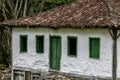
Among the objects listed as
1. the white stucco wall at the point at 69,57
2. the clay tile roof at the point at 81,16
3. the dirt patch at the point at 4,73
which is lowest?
the dirt patch at the point at 4,73

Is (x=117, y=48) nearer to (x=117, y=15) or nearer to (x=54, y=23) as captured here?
(x=117, y=15)

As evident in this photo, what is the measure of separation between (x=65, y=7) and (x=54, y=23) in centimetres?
268

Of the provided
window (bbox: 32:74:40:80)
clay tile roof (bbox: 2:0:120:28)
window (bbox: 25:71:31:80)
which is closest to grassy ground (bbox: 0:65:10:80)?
window (bbox: 25:71:31:80)

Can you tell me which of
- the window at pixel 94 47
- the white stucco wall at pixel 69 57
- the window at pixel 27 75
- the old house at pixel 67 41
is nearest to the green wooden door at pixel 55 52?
the old house at pixel 67 41

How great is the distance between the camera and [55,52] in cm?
2716

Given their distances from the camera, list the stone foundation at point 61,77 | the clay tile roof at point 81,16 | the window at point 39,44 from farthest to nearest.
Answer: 1. the window at point 39,44
2. the stone foundation at point 61,77
3. the clay tile roof at point 81,16

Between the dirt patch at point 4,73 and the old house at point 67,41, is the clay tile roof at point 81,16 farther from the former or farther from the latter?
the dirt patch at point 4,73

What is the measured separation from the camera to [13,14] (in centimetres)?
3781

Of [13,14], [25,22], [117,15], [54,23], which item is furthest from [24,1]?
[117,15]

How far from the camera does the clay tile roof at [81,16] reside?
936 inches

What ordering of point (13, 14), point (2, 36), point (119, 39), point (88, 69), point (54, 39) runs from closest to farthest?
point (119, 39), point (88, 69), point (54, 39), point (13, 14), point (2, 36)

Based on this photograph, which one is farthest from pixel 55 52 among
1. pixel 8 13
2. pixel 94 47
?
pixel 8 13

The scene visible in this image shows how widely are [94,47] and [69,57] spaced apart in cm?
190

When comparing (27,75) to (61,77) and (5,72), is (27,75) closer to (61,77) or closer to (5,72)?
(61,77)
